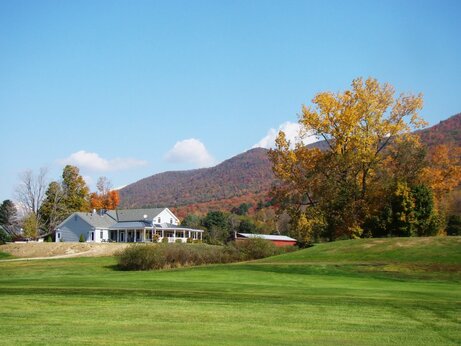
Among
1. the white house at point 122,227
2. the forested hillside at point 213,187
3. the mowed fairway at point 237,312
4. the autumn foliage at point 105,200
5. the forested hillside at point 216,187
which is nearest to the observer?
the mowed fairway at point 237,312

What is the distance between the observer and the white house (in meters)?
77.1

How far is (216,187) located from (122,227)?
88.0 m

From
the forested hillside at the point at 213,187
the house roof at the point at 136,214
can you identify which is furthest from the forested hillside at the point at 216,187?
the house roof at the point at 136,214

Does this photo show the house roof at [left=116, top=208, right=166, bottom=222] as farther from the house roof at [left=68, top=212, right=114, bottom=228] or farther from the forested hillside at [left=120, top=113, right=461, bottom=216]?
the forested hillside at [left=120, top=113, right=461, bottom=216]

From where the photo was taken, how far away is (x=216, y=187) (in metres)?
166

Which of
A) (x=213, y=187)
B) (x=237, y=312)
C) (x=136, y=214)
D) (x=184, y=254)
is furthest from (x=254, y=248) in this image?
(x=213, y=187)

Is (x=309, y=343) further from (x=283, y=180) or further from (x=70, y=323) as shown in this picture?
(x=283, y=180)

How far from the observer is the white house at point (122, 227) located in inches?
3036

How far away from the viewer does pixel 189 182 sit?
18512cm

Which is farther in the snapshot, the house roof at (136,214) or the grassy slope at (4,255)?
the house roof at (136,214)

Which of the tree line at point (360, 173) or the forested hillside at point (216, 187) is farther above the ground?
the forested hillside at point (216, 187)

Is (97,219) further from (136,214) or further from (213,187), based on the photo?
(213,187)

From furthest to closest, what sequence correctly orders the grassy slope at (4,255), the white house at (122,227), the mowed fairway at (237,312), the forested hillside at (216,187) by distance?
the forested hillside at (216,187)
the white house at (122,227)
the grassy slope at (4,255)
the mowed fairway at (237,312)

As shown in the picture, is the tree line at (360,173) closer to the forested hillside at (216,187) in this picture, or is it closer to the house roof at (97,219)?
the house roof at (97,219)
